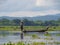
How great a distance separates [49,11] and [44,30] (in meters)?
0.36

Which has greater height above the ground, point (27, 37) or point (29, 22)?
point (29, 22)

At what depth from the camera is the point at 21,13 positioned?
14.8 meters

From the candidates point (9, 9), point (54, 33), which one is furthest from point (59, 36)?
point (9, 9)

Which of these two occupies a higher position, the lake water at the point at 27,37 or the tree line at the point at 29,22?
the tree line at the point at 29,22

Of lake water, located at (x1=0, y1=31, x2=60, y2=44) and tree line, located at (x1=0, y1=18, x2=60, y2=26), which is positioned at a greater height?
tree line, located at (x1=0, y1=18, x2=60, y2=26)

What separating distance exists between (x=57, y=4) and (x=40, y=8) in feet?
1.02

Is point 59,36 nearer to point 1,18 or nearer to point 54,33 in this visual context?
point 54,33

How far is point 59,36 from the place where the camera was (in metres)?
15.0

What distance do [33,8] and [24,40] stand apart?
1.94 ft

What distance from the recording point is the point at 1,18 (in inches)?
582

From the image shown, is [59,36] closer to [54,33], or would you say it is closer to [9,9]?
[54,33]

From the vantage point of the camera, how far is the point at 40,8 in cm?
1477

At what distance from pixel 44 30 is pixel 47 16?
0.26m

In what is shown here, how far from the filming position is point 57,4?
48.5 ft
